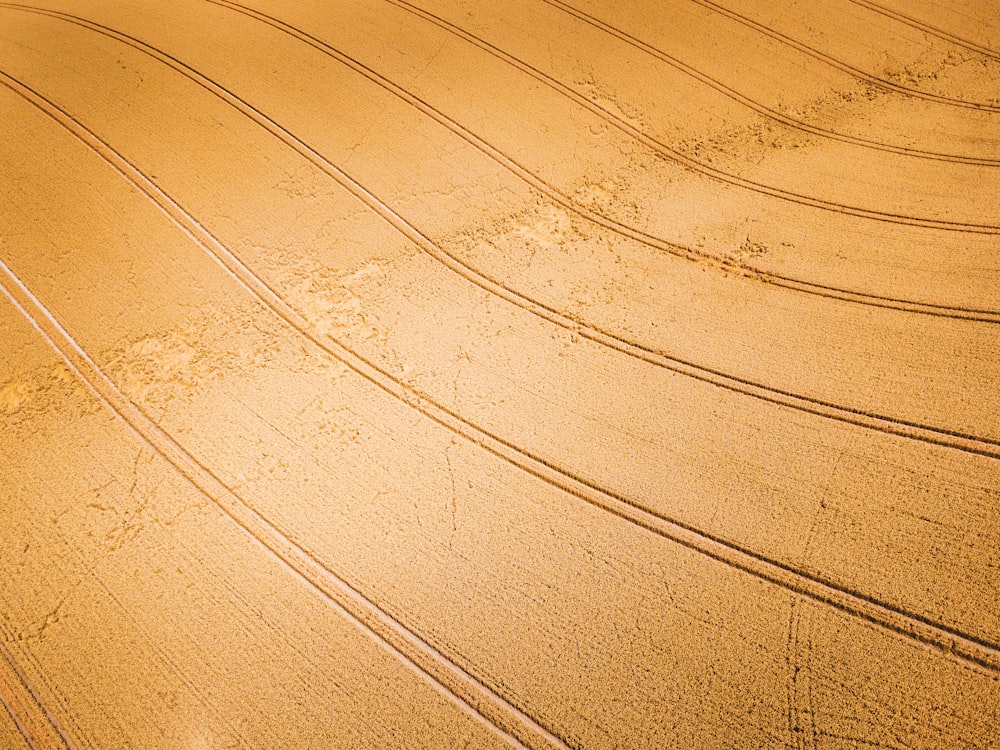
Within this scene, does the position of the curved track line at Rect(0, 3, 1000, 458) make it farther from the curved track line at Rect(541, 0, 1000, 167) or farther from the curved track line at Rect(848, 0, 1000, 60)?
the curved track line at Rect(848, 0, 1000, 60)

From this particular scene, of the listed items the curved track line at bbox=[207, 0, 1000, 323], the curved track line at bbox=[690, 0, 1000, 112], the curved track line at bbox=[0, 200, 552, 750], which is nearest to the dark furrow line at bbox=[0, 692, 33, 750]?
the curved track line at bbox=[0, 200, 552, 750]

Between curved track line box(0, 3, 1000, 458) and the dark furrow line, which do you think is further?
curved track line box(0, 3, 1000, 458)

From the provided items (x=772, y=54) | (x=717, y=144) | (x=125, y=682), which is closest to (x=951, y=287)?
(x=717, y=144)

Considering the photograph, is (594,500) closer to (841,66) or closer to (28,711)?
(28,711)

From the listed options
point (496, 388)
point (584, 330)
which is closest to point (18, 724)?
point (496, 388)

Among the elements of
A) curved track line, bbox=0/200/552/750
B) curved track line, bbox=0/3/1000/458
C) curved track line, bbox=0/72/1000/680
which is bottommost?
curved track line, bbox=0/200/552/750

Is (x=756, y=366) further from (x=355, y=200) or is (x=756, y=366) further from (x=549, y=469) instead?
(x=355, y=200)
